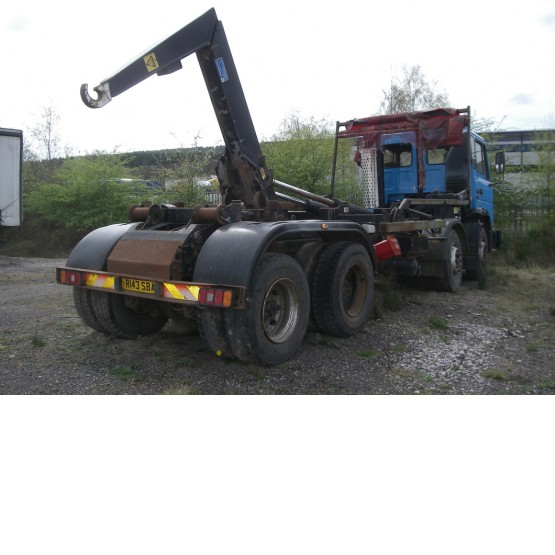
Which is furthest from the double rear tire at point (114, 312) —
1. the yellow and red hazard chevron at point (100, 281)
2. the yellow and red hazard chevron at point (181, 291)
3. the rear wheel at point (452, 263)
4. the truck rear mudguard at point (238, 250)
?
the rear wheel at point (452, 263)

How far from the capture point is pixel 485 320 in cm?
698

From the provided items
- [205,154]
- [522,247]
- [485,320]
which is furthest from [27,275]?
[522,247]

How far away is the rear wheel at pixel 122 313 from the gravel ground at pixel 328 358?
0.14m

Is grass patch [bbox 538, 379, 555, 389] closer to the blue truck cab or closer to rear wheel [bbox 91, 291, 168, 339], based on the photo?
rear wheel [bbox 91, 291, 168, 339]

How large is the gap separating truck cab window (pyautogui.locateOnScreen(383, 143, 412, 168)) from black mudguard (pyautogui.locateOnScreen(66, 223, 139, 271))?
5420 mm

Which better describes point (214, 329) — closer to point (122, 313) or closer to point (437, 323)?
point (122, 313)

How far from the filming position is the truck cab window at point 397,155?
9.52 metres

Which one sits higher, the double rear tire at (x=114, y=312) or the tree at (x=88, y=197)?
the tree at (x=88, y=197)

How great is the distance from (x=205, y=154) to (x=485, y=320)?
12629 millimetres

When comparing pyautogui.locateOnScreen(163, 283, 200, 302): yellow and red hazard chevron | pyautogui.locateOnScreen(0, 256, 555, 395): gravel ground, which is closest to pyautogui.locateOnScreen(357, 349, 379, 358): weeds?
pyautogui.locateOnScreen(0, 256, 555, 395): gravel ground

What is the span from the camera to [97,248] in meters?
5.57

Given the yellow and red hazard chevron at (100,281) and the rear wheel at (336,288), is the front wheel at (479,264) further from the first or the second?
the yellow and red hazard chevron at (100,281)

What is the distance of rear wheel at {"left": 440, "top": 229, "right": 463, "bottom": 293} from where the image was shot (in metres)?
8.51

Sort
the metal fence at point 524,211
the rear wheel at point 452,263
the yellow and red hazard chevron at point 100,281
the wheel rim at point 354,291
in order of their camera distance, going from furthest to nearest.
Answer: the metal fence at point 524,211 → the rear wheel at point 452,263 → the wheel rim at point 354,291 → the yellow and red hazard chevron at point 100,281
